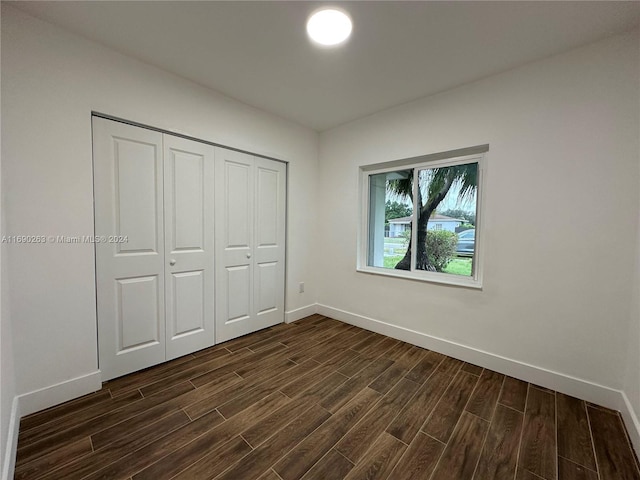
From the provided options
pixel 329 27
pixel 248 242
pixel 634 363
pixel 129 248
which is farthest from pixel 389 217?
pixel 129 248

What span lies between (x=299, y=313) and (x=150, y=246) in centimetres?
192

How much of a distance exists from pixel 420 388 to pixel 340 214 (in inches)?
80.9

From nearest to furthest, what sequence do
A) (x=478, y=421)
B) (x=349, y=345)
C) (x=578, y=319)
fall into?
(x=478, y=421)
(x=578, y=319)
(x=349, y=345)

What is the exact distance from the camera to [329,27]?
1684 millimetres

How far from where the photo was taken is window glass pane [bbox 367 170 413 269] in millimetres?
2924

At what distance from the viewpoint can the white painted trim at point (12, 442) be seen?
1.13 meters

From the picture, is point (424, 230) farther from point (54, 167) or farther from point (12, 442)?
point (12, 442)

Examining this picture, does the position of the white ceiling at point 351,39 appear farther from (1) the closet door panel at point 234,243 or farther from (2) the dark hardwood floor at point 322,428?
(2) the dark hardwood floor at point 322,428

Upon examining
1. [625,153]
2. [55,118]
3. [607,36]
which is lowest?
[625,153]

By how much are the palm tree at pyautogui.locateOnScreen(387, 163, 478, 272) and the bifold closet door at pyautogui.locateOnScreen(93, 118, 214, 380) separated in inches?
82.7

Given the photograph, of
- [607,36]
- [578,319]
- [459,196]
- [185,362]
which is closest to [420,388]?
[578,319]

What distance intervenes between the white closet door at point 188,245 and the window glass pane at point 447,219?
2174 millimetres

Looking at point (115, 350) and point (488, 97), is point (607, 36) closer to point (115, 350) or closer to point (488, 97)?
point (488, 97)

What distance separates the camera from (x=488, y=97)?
220 centimetres
